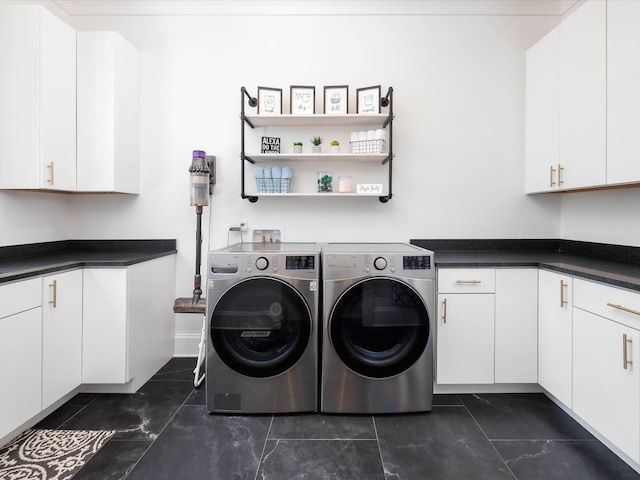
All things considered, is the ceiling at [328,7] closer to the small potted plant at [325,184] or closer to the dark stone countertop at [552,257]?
the small potted plant at [325,184]

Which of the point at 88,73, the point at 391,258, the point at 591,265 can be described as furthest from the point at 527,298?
the point at 88,73

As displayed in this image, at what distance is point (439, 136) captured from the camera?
249 centimetres

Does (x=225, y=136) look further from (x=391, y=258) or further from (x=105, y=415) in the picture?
(x=105, y=415)

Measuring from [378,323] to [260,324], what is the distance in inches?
25.3

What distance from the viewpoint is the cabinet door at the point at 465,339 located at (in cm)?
200

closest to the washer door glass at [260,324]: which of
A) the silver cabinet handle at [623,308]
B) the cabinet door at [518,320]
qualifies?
the cabinet door at [518,320]

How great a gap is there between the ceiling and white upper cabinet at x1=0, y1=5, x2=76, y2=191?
2.13 ft

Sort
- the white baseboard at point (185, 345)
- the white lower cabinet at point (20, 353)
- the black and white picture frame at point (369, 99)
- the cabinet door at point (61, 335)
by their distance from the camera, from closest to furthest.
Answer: the white lower cabinet at point (20, 353) < the cabinet door at point (61, 335) < the black and white picture frame at point (369, 99) < the white baseboard at point (185, 345)

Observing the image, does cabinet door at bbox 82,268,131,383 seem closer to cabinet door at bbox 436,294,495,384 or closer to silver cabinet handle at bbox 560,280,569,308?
cabinet door at bbox 436,294,495,384

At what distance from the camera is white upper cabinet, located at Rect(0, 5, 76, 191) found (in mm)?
1896

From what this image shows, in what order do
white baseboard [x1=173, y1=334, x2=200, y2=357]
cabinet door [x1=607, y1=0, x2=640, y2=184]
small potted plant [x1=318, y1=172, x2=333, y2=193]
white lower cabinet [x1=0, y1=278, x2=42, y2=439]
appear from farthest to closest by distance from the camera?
white baseboard [x1=173, y1=334, x2=200, y2=357] < small potted plant [x1=318, y1=172, x2=333, y2=193] < cabinet door [x1=607, y1=0, x2=640, y2=184] < white lower cabinet [x1=0, y1=278, x2=42, y2=439]

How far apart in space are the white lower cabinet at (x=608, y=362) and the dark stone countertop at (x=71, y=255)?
2478 millimetres

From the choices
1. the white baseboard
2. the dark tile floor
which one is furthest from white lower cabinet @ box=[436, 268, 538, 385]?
the white baseboard

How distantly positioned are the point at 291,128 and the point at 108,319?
1751 millimetres
